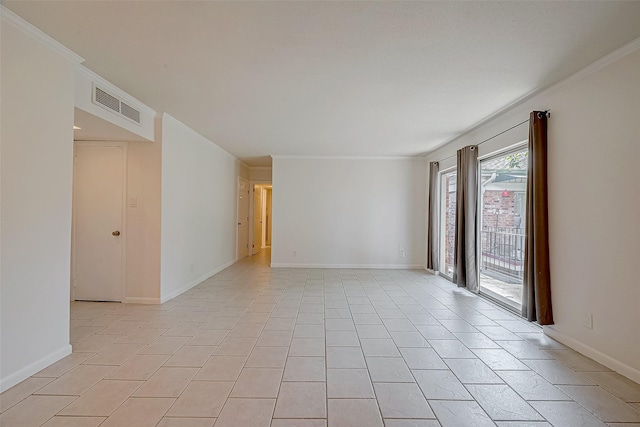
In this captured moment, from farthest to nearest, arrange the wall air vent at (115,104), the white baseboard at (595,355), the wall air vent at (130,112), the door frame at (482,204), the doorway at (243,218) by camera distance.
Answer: the doorway at (243,218), the door frame at (482,204), the wall air vent at (130,112), the wall air vent at (115,104), the white baseboard at (595,355)

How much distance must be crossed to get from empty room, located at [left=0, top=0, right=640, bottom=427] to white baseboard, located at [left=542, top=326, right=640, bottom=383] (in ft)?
0.06

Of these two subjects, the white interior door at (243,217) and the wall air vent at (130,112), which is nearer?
the wall air vent at (130,112)

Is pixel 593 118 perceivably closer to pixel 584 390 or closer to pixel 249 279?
pixel 584 390

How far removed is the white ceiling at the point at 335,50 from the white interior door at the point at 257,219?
498 cm

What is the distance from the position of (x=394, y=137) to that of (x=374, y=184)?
71.1 inches

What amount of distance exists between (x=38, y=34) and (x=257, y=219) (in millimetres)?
7119

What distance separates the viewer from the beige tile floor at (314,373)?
5.77 feet

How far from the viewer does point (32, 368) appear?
7.04 ft

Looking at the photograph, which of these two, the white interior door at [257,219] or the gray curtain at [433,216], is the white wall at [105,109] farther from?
the gray curtain at [433,216]

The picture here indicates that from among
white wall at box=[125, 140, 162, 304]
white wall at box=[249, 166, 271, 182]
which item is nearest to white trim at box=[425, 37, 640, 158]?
white wall at box=[125, 140, 162, 304]

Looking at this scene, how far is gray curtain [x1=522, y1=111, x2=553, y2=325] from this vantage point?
2.90 metres

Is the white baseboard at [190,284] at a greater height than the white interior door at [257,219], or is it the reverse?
the white interior door at [257,219]

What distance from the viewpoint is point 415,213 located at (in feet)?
21.7

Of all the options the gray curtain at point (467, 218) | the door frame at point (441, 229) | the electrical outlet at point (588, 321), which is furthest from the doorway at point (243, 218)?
the electrical outlet at point (588, 321)
